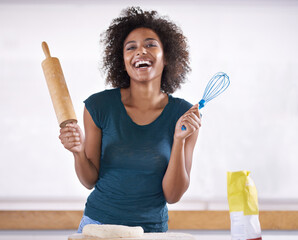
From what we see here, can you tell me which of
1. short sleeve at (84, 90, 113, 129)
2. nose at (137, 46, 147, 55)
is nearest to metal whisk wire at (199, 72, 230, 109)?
nose at (137, 46, 147, 55)

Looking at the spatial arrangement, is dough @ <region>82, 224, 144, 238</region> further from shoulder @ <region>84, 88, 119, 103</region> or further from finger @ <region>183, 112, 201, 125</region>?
shoulder @ <region>84, 88, 119, 103</region>

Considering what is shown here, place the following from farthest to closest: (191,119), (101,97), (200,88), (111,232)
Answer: (200,88) → (101,97) → (191,119) → (111,232)

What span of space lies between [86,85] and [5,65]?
535 millimetres

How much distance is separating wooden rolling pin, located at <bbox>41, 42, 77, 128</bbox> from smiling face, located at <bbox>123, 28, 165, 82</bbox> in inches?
10.3

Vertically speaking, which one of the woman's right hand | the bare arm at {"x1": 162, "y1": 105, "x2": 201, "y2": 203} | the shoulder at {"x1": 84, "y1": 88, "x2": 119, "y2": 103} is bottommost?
the bare arm at {"x1": 162, "y1": 105, "x2": 201, "y2": 203}

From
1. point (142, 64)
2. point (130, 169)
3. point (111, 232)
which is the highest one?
point (142, 64)

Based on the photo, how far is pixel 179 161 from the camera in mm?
1188

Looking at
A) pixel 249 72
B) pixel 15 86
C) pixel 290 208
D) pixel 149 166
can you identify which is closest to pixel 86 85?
pixel 15 86

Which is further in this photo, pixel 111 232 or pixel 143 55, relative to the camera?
pixel 143 55

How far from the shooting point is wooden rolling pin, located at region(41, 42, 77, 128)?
3.65 feet

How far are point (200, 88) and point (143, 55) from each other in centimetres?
108

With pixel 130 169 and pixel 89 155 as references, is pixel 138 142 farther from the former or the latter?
pixel 89 155

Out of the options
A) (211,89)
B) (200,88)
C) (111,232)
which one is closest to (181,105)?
(211,89)

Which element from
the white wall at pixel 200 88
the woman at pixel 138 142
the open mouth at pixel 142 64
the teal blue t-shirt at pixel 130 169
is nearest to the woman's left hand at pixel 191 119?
the woman at pixel 138 142
